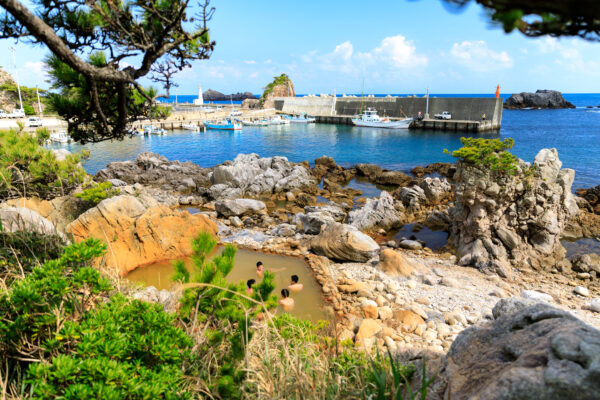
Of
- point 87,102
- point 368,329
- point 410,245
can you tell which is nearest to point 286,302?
point 368,329

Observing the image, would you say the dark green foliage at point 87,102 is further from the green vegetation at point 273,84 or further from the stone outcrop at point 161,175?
the green vegetation at point 273,84

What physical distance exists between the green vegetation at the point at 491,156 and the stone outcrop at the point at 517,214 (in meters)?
0.21

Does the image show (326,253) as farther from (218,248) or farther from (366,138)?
(366,138)

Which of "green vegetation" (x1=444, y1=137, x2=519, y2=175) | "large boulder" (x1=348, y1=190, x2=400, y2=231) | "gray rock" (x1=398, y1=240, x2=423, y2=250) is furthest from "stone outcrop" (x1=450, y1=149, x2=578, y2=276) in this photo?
"large boulder" (x1=348, y1=190, x2=400, y2=231)

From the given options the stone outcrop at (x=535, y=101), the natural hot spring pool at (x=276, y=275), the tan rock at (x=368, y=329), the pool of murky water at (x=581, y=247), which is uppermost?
A: the stone outcrop at (x=535, y=101)

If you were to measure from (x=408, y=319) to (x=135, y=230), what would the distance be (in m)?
8.07

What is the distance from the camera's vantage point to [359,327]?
7.19 metres

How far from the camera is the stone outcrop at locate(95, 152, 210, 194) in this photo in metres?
22.9

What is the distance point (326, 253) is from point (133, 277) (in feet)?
19.1

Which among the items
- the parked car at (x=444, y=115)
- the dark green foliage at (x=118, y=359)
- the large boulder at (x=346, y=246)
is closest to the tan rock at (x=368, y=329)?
the large boulder at (x=346, y=246)

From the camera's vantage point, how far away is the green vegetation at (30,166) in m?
7.77

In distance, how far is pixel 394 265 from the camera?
1035 centimetres

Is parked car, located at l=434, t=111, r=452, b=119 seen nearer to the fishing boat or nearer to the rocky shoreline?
the fishing boat

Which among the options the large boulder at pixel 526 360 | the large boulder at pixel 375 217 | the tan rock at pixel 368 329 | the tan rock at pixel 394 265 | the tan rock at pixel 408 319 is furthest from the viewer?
the large boulder at pixel 375 217
